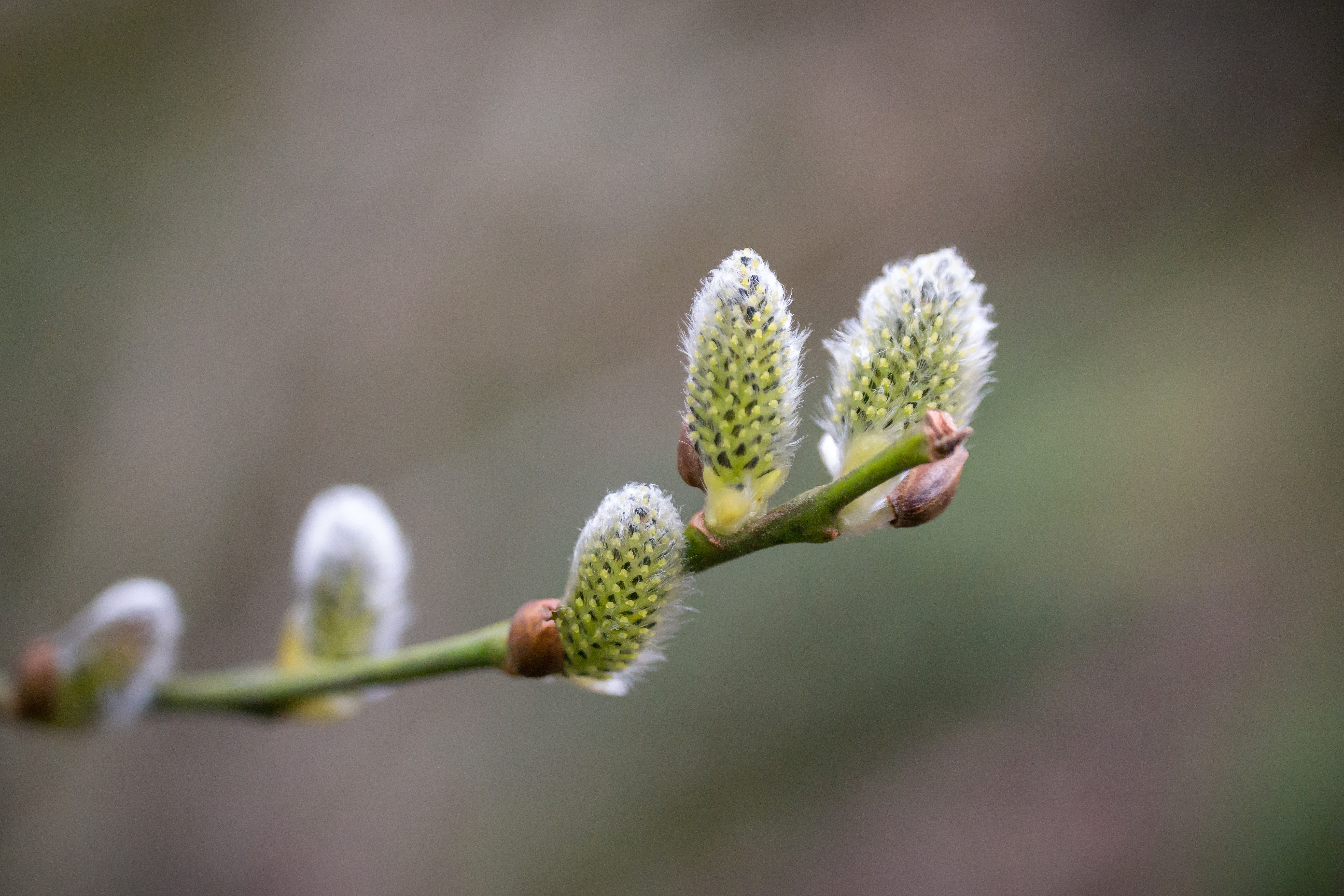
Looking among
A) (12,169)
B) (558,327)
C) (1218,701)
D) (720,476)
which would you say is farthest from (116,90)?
(1218,701)

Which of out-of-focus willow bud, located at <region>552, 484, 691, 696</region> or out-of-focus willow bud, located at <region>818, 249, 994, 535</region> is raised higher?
out-of-focus willow bud, located at <region>818, 249, 994, 535</region>

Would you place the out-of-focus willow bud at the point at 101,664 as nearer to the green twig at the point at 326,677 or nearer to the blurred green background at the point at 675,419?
the green twig at the point at 326,677

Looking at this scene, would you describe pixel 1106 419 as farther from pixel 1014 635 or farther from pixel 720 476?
pixel 720 476

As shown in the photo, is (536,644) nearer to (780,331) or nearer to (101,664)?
(780,331)

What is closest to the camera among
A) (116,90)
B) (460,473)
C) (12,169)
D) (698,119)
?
(12,169)

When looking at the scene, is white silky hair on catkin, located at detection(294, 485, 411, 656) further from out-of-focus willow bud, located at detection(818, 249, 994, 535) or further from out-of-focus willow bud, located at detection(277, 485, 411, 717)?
out-of-focus willow bud, located at detection(818, 249, 994, 535)

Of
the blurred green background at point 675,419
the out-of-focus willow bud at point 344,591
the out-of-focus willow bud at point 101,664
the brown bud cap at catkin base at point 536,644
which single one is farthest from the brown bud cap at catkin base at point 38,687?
the blurred green background at point 675,419

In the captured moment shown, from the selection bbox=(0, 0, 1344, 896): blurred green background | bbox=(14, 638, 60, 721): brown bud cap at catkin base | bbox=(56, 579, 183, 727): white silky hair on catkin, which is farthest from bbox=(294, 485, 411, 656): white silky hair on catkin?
bbox=(0, 0, 1344, 896): blurred green background

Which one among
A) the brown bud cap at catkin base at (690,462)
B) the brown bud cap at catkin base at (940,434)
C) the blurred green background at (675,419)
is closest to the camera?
the brown bud cap at catkin base at (940,434)
